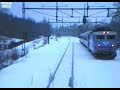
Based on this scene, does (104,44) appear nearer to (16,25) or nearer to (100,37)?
(100,37)

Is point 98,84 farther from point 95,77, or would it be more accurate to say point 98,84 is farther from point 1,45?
point 1,45

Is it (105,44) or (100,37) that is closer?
(105,44)

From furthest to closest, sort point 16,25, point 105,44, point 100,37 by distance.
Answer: point 16,25 < point 100,37 < point 105,44

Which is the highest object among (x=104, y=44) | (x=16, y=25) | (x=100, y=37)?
(x=16, y=25)

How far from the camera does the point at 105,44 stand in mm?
31109

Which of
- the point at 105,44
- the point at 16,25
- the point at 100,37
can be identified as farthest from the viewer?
the point at 16,25

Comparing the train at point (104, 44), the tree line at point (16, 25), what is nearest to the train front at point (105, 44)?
the train at point (104, 44)

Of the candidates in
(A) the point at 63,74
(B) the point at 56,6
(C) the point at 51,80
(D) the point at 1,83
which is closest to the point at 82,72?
(A) the point at 63,74

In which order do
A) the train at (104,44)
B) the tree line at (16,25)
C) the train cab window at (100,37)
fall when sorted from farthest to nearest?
the tree line at (16,25) < the train cab window at (100,37) < the train at (104,44)

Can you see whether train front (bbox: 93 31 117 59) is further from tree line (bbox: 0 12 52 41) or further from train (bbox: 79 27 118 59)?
tree line (bbox: 0 12 52 41)

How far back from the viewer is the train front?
30844mm

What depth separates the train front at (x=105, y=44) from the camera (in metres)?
30.8

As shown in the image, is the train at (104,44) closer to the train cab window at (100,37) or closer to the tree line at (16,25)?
the train cab window at (100,37)

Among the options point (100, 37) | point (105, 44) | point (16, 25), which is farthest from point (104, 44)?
point (16, 25)
